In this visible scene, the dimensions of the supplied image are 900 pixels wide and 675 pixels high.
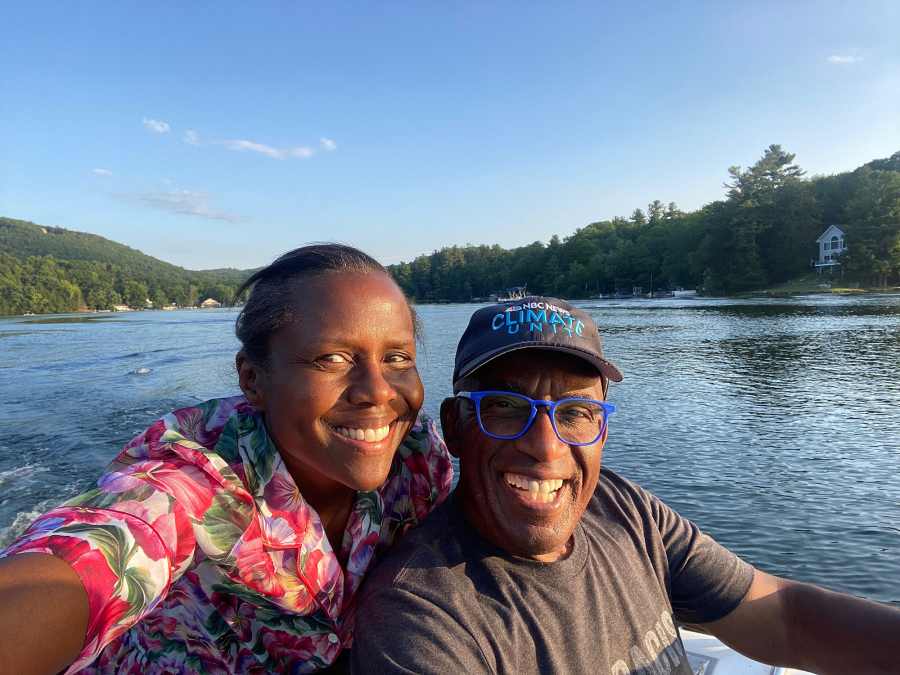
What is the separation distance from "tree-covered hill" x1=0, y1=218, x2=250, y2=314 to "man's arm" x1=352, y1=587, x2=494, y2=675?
8319 centimetres

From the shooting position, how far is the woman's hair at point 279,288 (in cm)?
177

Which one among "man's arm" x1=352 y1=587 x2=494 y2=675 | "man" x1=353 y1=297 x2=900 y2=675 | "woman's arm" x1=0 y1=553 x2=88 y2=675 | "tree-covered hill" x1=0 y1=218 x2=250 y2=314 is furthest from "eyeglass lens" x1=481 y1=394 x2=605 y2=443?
"tree-covered hill" x1=0 y1=218 x2=250 y2=314

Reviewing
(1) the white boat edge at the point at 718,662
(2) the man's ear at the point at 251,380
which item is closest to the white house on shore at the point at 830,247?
(1) the white boat edge at the point at 718,662

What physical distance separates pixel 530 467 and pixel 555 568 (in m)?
0.28

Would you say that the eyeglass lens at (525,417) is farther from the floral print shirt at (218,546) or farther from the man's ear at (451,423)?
the floral print shirt at (218,546)

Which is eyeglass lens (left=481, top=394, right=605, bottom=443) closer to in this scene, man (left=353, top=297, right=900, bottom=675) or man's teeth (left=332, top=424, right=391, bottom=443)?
man (left=353, top=297, right=900, bottom=675)

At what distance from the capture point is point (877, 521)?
809 centimetres

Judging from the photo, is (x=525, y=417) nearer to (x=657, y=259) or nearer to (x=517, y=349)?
(x=517, y=349)

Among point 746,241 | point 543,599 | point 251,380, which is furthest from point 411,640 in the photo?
point 746,241

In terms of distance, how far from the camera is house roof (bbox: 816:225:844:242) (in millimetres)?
71125

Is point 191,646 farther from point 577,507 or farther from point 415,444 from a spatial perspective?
point 577,507

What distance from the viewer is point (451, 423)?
6.43 ft

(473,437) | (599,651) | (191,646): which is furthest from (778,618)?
(191,646)

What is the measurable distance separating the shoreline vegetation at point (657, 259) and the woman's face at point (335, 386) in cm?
2492
